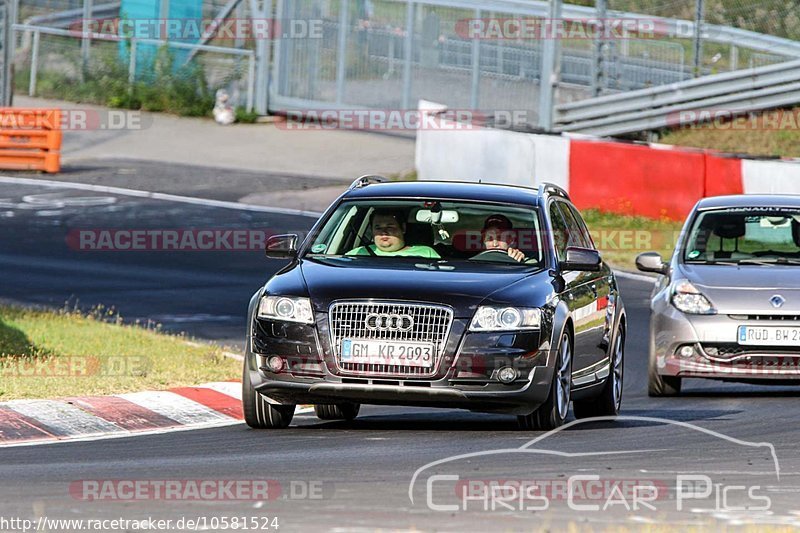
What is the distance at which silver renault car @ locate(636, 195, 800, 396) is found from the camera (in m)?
13.1

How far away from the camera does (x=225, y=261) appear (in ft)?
73.3

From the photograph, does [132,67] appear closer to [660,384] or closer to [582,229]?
[660,384]

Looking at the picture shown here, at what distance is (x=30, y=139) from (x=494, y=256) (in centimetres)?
2178

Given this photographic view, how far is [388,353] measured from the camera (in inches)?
397

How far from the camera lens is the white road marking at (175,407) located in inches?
447

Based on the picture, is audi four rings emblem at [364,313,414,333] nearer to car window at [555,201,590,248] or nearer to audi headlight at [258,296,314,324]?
audi headlight at [258,296,314,324]

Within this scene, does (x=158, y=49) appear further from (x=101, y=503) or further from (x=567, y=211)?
(x=101, y=503)

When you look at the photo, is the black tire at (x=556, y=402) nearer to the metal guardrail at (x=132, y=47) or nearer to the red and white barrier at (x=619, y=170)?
the red and white barrier at (x=619, y=170)

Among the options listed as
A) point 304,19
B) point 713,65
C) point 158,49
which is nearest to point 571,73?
point 713,65

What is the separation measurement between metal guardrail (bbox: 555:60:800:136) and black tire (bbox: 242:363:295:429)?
2168 cm
